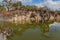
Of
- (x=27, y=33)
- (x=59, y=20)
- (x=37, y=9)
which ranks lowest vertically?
(x=27, y=33)

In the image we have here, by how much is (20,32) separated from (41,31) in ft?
1.90

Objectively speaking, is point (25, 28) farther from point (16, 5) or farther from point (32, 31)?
point (16, 5)

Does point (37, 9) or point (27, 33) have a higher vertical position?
point (37, 9)

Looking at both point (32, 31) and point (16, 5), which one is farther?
point (16, 5)

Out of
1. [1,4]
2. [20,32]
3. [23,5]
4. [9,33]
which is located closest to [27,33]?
[20,32]

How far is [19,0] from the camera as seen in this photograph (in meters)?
4.38

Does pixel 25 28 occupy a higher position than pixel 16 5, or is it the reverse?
pixel 16 5

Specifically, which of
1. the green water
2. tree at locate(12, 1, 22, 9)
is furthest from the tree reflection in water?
tree at locate(12, 1, 22, 9)

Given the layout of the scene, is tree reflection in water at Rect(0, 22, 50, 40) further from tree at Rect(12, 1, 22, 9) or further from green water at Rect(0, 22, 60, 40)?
tree at Rect(12, 1, 22, 9)

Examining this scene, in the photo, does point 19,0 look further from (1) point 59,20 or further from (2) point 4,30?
(1) point 59,20

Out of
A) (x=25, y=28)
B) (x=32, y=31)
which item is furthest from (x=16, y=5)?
(x=32, y=31)

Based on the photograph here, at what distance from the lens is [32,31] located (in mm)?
4242

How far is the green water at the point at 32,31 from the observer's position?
165 inches

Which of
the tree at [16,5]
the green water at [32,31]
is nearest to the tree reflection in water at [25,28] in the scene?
the green water at [32,31]
